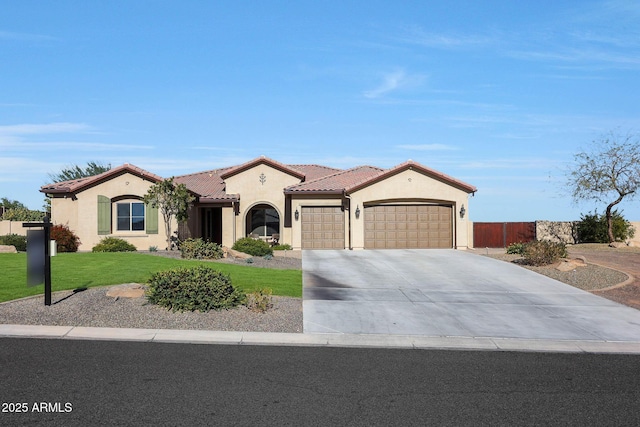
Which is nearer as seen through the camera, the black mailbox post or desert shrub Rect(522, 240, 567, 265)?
the black mailbox post

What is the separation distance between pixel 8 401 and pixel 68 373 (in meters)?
1.27

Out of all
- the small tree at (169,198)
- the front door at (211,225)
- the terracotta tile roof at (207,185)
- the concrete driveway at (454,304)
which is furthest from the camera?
the front door at (211,225)

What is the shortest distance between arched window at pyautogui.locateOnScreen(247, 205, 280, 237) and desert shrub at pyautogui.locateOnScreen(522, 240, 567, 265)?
15220 millimetres

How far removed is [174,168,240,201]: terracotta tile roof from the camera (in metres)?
31.1

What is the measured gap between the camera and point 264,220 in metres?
33.1

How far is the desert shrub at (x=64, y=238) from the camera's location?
27.4 m

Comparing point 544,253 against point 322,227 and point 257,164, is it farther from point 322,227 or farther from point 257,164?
point 257,164

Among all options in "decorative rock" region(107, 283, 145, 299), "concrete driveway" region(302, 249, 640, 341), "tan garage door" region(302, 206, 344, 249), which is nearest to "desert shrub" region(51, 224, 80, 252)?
"tan garage door" region(302, 206, 344, 249)

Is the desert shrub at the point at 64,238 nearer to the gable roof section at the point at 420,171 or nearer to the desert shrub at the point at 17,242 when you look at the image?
the desert shrub at the point at 17,242

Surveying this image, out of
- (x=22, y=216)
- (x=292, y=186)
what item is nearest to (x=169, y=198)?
(x=292, y=186)

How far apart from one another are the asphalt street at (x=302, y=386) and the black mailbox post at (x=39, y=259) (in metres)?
2.80

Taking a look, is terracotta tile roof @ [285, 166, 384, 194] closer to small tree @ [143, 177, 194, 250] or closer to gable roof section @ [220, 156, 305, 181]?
gable roof section @ [220, 156, 305, 181]

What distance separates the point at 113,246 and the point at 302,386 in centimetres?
2182

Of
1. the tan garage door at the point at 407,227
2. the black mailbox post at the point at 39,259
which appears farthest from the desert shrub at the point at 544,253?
the black mailbox post at the point at 39,259
